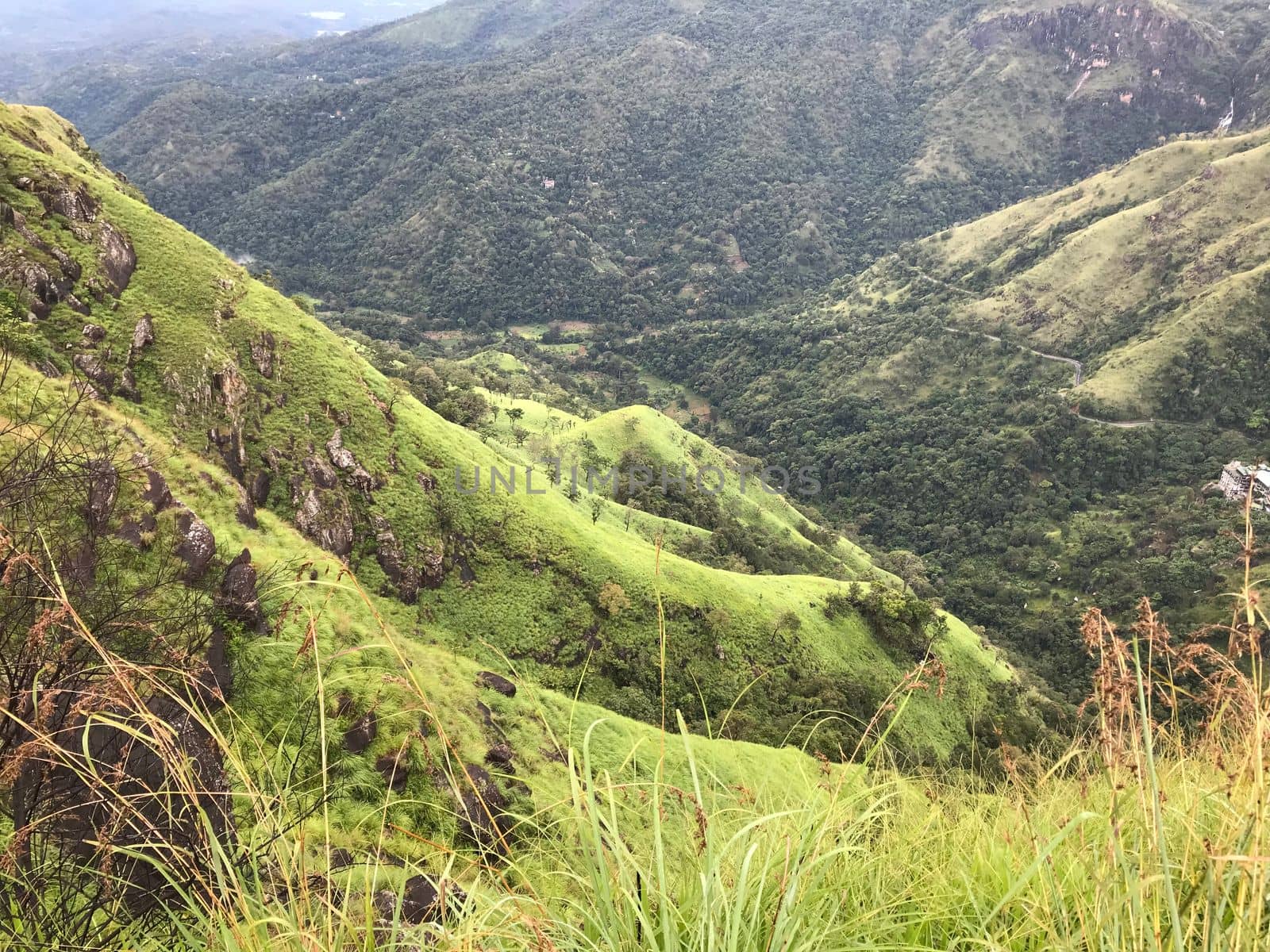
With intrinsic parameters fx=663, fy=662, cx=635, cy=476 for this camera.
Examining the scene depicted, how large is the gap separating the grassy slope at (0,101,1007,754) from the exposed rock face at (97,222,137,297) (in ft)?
1.32

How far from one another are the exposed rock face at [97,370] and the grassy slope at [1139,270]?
120723mm

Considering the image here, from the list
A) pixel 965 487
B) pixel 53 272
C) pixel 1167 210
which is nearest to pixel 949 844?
A: pixel 53 272

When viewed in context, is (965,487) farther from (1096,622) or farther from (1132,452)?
(1096,622)

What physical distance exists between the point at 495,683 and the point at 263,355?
18548mm

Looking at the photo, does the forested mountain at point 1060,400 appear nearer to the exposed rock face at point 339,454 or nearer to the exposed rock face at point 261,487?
the exposed rock face at point 339,454

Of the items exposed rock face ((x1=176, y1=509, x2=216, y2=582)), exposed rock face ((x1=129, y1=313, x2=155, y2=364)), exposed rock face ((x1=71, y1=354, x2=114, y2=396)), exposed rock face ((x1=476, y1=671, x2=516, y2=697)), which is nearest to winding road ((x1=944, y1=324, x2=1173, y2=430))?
exposed rock face ((x1=476, y1=671, x2=516, y2=697))

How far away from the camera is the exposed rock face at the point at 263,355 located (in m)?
28.0

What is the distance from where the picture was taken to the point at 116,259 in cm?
2695

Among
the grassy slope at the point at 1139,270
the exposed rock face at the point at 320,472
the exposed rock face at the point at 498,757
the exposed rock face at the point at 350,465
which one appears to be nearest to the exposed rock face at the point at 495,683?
the exposed rock face at the point at 498,757

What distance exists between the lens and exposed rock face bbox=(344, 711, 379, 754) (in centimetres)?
1179

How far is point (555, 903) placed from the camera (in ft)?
13.5

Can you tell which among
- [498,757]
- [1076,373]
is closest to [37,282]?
[498,757]

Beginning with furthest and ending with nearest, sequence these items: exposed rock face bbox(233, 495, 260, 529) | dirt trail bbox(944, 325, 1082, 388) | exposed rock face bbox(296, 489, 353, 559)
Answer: dirt trail bbox(944, 325, 1082, 388) → exposed rock face bbox(296, 489, 353, 559) → exposed rock face bbox(233, 495, 260, 529)

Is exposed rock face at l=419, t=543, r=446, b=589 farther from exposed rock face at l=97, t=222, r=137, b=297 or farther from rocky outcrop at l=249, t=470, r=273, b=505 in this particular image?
exposed rock face at l=97, t=222, r=137, b=297
